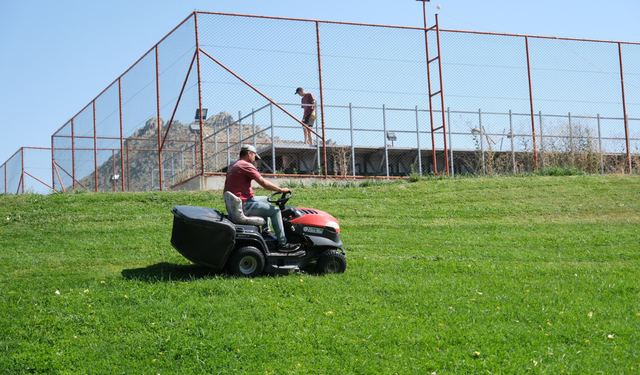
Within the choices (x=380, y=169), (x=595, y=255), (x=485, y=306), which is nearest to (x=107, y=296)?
(x=485, y=306)

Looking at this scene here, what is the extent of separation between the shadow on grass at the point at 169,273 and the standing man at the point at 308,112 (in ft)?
25.8

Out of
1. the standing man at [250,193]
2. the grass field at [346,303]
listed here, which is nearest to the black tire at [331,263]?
the grass field at [346,303]

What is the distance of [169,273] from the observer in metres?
8.17

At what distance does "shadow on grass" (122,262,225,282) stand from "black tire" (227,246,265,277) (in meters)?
0.32

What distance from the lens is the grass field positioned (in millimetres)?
5590

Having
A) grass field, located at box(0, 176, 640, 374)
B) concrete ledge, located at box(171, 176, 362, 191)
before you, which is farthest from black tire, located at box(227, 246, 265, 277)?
concrete ledge, located at box(171, 176, 362, 191)

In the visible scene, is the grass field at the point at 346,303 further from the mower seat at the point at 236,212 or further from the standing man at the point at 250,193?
the mower seat at the point at 236,212

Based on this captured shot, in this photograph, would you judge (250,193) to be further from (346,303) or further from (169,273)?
(346,303)

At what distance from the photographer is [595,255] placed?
9828 millimetres

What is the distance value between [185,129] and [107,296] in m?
10.0

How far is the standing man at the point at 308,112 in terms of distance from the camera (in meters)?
16.0

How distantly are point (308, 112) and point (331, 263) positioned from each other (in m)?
8.39

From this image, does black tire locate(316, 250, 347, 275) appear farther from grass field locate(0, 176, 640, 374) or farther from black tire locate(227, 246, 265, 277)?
black tire locate(227, 246, 265, 277)

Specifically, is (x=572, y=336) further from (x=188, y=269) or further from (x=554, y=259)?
(x=188, y=269)
